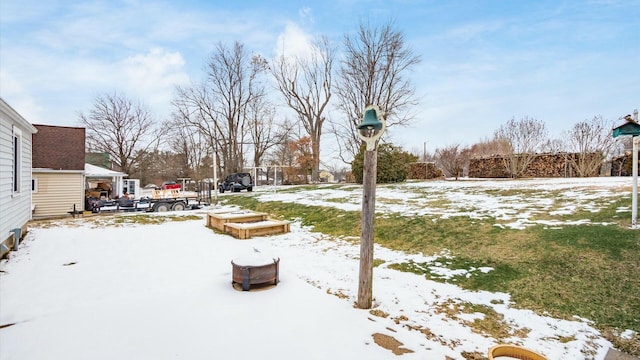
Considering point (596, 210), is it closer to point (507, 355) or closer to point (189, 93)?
point (507, 355)

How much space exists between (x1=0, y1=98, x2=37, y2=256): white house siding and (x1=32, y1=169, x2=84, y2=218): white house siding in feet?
22.0

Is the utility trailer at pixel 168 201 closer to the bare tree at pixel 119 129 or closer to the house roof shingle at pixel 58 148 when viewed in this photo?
the house roof shingle at pixel 58 148

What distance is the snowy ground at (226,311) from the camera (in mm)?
2906

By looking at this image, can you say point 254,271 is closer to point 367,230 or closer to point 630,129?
point 367,230

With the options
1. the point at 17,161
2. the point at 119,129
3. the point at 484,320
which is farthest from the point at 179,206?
the point at 119,129

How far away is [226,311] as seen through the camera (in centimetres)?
371

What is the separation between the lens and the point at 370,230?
12.7 ft

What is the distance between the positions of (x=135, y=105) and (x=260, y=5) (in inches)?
934

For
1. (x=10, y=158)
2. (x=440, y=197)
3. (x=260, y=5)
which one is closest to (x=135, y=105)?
(x=260, y=5)

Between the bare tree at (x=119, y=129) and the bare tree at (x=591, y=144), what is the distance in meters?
32.9

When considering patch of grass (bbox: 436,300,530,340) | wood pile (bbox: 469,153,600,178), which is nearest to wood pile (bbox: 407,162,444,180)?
wood pile (bbox: 469,153,600,178)

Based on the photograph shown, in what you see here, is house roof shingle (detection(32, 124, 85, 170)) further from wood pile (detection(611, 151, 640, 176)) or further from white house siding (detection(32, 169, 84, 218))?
wood pile (detection(611, 151, 640, 176))

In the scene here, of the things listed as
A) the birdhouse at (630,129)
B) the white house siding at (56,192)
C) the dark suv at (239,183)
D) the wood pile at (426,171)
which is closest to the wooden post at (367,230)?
the birdhouse at (630,129)

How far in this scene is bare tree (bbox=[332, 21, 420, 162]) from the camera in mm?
22672
